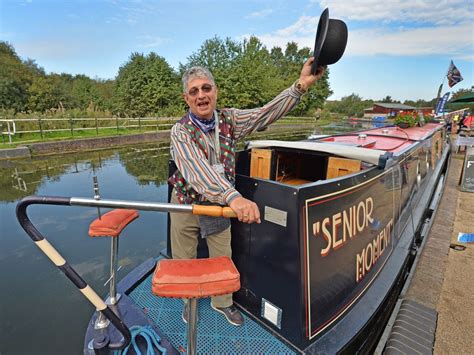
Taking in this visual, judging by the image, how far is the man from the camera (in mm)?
1496

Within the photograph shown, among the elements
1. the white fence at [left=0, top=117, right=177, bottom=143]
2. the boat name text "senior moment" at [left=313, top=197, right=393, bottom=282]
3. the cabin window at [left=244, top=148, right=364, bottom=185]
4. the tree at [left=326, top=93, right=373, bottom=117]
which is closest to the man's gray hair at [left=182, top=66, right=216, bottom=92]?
the boat name text "senior moment" at [left=313, top=197, right=393, bottom=282]

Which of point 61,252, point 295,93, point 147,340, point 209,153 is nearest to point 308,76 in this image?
point 295,93

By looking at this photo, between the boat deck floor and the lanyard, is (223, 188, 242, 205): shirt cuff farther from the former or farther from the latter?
the boat deck floor

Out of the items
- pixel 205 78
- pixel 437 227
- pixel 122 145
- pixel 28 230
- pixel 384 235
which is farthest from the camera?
pixel 122 145

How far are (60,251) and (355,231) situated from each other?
3772 millimetres

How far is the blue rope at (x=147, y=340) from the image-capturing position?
5.70ft

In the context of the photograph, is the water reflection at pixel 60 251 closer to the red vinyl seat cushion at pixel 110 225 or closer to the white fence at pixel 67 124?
the red vinyl seat cushion at pixel 110 225

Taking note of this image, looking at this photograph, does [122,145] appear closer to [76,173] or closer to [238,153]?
[76,173]

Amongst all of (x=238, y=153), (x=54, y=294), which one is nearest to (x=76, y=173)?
(x=54, y=294)

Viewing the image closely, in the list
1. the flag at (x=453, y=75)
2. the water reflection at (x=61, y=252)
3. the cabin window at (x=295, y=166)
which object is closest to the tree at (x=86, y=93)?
the water reflection at (x=61, y=252)

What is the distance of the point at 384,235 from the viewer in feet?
9.52

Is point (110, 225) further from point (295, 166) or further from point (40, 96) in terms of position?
point (40, 96)

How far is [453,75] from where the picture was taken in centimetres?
1661

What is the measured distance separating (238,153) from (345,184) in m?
1.33
